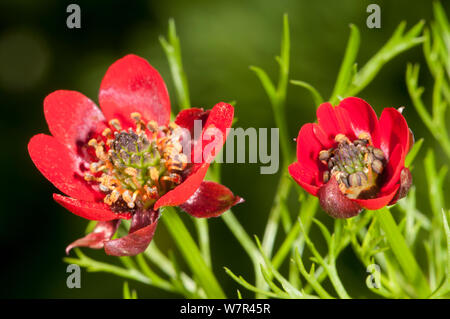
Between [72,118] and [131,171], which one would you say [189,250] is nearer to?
[131,171]

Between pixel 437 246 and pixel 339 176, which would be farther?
pixel 437 246

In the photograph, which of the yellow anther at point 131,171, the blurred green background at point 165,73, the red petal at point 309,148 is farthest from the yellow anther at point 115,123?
the blurred green background at point 165,73

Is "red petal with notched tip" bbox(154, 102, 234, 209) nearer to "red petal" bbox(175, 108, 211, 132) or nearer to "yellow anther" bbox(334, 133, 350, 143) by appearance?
"red petal" bbox(175, 108, 211, 132)

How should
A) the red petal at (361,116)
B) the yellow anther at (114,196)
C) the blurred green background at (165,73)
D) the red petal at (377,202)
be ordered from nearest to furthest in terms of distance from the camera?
the red petal at (377,202) < the red petal at (361,116) < the yellow anther at (114,196) < the blurred green background at (165,73)

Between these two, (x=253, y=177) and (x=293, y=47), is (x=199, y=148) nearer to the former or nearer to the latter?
(x=253, y=177)

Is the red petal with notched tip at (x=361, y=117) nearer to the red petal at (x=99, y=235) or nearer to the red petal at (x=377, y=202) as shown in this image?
the red petal at (x=377, y=202)
